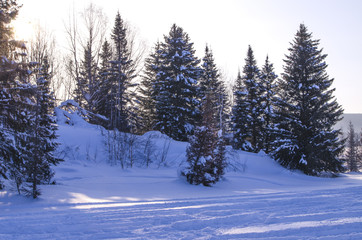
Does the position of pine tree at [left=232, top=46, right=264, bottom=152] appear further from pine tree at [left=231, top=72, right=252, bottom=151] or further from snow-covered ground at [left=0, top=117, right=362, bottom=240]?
snow-covered ground at [left=0, top=117, right=362, bottom=240]

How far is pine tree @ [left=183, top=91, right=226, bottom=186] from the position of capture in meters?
10.5

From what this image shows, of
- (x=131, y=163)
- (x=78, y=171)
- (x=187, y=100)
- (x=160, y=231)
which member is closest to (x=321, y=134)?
(x=187, y=100)

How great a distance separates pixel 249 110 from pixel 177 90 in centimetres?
892

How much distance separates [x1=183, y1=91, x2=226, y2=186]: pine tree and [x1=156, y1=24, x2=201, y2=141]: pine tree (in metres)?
11.9

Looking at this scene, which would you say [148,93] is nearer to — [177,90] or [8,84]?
[177,90]

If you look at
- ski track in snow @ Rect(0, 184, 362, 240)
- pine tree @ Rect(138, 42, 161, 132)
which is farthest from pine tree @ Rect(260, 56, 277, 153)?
ski track in snow @ Rect(0, 184, 362, 240)

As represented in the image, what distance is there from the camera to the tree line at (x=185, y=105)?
771cm

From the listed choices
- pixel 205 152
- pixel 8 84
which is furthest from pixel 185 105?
pixel 8 84

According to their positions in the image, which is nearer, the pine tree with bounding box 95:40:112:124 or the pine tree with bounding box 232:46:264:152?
the pine tree with bounding box 95:40:112:124

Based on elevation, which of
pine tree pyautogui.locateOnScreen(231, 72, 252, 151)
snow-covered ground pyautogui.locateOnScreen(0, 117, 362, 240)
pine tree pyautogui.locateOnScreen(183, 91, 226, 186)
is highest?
pine tree pyautogui.locateOnScreen(231, 72, 252, 151)

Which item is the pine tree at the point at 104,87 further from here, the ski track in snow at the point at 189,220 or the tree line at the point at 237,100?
the ski track in snow at the point at 189,220

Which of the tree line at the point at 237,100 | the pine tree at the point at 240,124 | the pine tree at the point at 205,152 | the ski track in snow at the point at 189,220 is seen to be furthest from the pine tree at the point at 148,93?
the ski track in snow at the point at 189,220

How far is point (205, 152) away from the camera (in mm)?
10562

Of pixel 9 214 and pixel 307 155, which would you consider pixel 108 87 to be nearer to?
pixel 307 155
